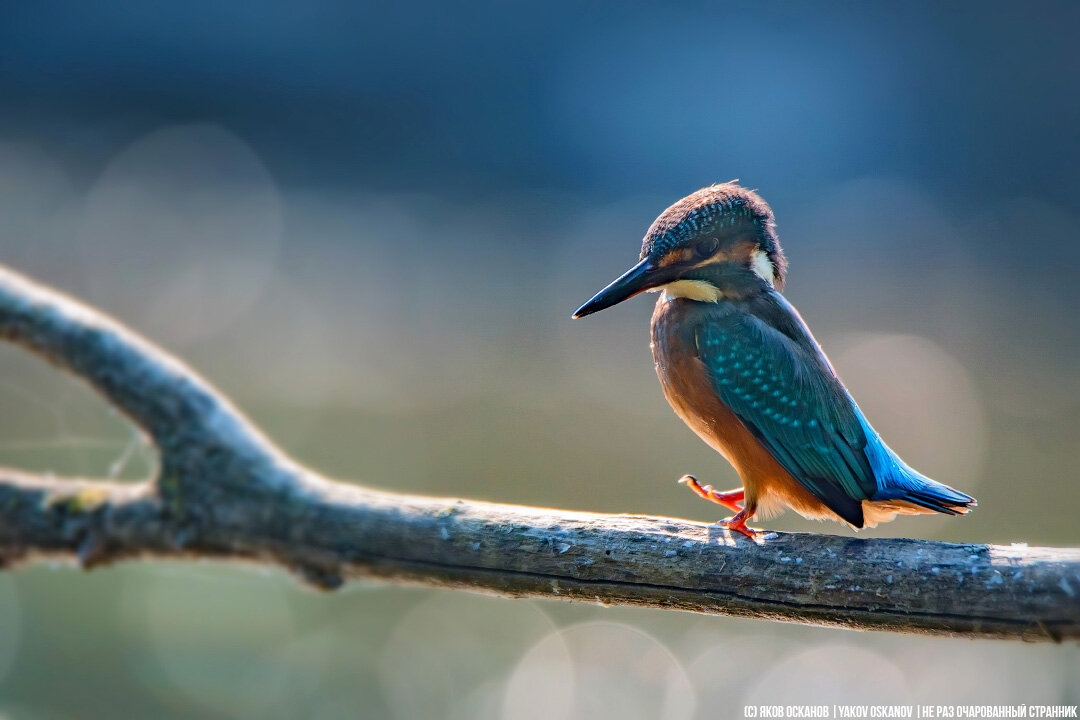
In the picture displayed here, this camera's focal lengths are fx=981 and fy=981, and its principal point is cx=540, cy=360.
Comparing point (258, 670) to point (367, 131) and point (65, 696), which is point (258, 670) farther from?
point (367, 131)

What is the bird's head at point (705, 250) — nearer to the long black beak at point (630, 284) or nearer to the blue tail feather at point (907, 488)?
the long black beak at point (630, 284)

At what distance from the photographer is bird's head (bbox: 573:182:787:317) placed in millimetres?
1842

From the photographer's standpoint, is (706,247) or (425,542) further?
(706,247)

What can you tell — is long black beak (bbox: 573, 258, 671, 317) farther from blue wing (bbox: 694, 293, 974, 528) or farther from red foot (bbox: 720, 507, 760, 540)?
red foot (bbox: 720, 507, 760, 540)

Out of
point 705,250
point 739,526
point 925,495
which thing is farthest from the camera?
point 705,250

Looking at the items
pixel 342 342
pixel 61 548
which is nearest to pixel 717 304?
pixel 61 548

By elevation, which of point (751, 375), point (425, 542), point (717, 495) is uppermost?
point (751, 375)

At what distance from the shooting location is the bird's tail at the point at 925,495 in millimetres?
1747

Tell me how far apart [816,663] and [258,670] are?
2607 millimetres

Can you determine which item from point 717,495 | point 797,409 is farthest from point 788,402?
point 717,495

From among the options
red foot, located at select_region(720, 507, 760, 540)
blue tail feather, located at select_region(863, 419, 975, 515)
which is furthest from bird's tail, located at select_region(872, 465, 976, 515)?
red foot, located at select_region(720, 507, 760, 540)

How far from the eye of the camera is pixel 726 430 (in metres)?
1.90

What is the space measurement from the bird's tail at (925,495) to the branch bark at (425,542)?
0.32m

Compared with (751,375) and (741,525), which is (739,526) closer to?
(741,525)
